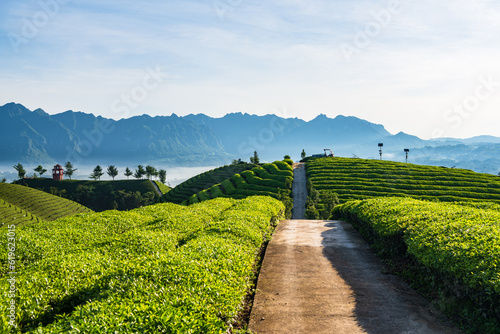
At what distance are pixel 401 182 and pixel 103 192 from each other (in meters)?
142

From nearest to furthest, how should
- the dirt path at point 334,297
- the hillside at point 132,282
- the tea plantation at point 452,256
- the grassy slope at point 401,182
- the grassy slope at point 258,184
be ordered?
the hillside at point 132,282, the tea plantation at point 452,256, the dirt path at point 334,297, the grassy slope at point 401,182, the grassy slope at point 258,184

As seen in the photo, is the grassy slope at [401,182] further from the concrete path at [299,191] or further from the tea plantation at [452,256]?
the tea plantation at [452,256]

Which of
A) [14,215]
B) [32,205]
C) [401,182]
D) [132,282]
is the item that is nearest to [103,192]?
[32,205]

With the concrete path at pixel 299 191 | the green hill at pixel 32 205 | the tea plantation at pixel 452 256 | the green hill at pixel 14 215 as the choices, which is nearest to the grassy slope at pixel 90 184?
A: the green hill at pixel 32 205

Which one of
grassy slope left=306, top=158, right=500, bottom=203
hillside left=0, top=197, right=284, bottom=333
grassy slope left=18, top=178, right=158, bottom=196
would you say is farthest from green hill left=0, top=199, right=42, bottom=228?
hillside left=0, top=197, right=284, bottom=333

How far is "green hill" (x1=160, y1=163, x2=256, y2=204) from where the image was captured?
126 m

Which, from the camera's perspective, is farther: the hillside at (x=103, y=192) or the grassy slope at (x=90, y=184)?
the grassy slope at (x=90, y=184)

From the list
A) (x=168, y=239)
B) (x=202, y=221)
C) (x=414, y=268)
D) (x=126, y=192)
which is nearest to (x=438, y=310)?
(x=414, y=268)

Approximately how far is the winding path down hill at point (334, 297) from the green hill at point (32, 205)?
122 meters

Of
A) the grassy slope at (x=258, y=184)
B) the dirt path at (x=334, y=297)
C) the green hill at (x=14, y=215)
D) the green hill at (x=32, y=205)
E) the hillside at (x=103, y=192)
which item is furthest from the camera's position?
the hillside at (x=103, y=192)

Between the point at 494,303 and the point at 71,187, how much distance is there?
195 m

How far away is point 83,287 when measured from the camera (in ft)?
30.7

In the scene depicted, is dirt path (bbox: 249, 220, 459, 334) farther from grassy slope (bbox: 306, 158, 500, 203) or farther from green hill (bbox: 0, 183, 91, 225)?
green hill (bbox: 0, 183, 91, 225)

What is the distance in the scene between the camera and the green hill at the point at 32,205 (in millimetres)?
118650
